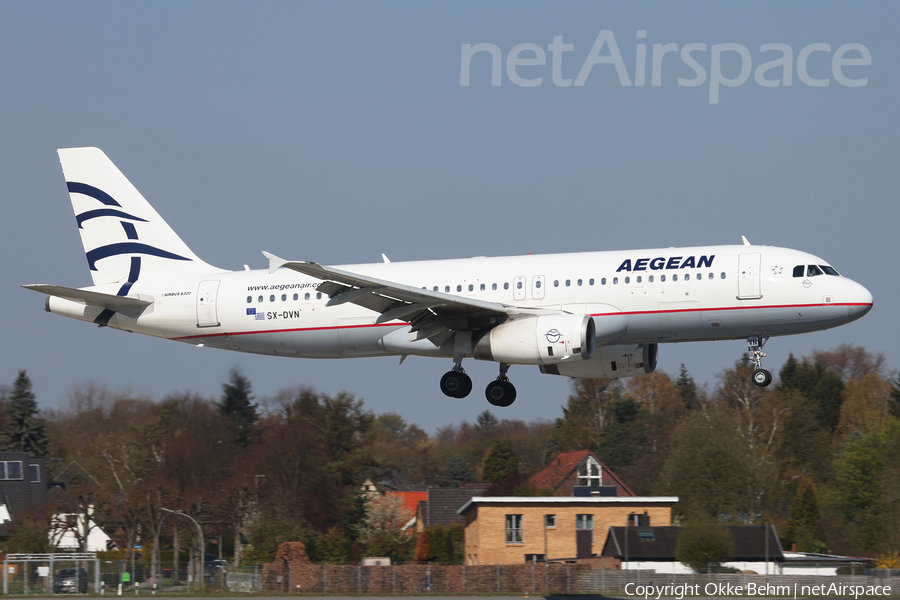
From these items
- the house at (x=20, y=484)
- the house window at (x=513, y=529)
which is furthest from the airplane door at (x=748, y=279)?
the house at (x=20, y=484)

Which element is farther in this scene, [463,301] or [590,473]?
[590,473]

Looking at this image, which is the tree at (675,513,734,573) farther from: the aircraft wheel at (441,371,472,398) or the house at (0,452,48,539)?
the house at (0,452,48,539)

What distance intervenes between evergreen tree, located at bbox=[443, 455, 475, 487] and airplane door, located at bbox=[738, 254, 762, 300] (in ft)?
310

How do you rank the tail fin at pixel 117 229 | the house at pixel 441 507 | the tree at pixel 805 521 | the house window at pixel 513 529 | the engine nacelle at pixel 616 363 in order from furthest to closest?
the house at pixel 441 507 < the tree at pixel 805 521 < the house window at pixel 513 529 < the tail fin at pixel 117 229 < the engine nacelle at pixel 616 363

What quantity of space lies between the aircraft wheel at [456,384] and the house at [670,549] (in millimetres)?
23807

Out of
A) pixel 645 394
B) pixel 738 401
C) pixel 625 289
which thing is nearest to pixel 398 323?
pixel 625 289

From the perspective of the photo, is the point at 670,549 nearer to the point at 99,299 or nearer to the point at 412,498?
the point at 99,299

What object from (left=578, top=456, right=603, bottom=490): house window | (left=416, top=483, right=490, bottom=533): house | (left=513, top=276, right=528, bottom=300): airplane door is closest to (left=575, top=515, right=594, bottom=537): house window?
(left=416, top=483, right=490, bottom=533): house

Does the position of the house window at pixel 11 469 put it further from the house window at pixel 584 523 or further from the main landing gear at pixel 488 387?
the main landing gear at pixel 488 387

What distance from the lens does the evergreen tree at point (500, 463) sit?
109 metres

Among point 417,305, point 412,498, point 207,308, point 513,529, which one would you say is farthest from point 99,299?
point 412,498

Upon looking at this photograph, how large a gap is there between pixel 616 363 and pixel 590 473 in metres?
56.2

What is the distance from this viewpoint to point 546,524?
2491 inches

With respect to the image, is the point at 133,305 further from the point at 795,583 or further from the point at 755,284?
the point at 795,583
